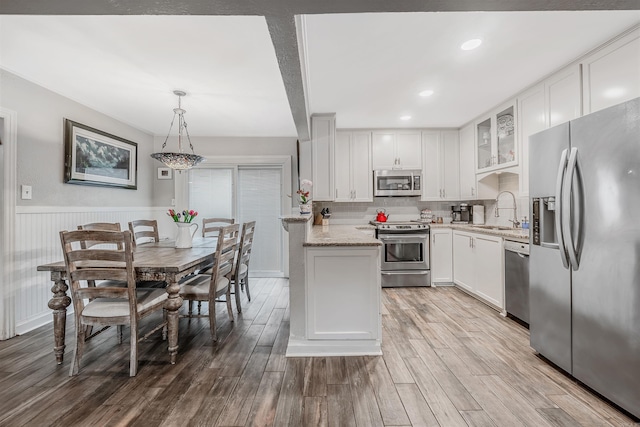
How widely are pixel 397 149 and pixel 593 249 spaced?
307 cm

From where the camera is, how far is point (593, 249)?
1.71 m

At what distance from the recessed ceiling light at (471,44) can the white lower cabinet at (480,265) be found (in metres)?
1.90

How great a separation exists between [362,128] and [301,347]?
11.0 feet

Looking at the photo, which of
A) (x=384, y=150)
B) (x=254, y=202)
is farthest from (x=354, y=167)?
(x=254, y=202)

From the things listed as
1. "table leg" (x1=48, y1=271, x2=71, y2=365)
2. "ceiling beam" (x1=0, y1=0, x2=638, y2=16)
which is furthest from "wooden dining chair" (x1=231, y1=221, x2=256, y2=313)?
"ceiling beam" (x1=0, y1=0, x2=638, y2=16)

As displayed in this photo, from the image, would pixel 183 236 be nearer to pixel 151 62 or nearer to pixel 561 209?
pixel 151 62

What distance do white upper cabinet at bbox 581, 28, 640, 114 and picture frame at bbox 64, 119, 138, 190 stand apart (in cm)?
502

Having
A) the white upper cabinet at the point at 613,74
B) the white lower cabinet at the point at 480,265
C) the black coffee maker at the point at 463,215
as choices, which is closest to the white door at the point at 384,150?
the black coffee maker at the point at 463,215

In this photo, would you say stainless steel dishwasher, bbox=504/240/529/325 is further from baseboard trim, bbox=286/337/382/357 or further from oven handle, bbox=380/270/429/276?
baseboard trim, bbox=286/337/382/357

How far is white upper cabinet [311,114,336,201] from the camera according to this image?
3789 mm

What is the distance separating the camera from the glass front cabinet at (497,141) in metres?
3.31

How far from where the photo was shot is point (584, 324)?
1.77 meters

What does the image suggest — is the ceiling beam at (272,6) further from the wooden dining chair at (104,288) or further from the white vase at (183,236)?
the white vase at (183,236)

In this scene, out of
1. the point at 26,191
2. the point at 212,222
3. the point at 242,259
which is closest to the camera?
the point at 26,191
